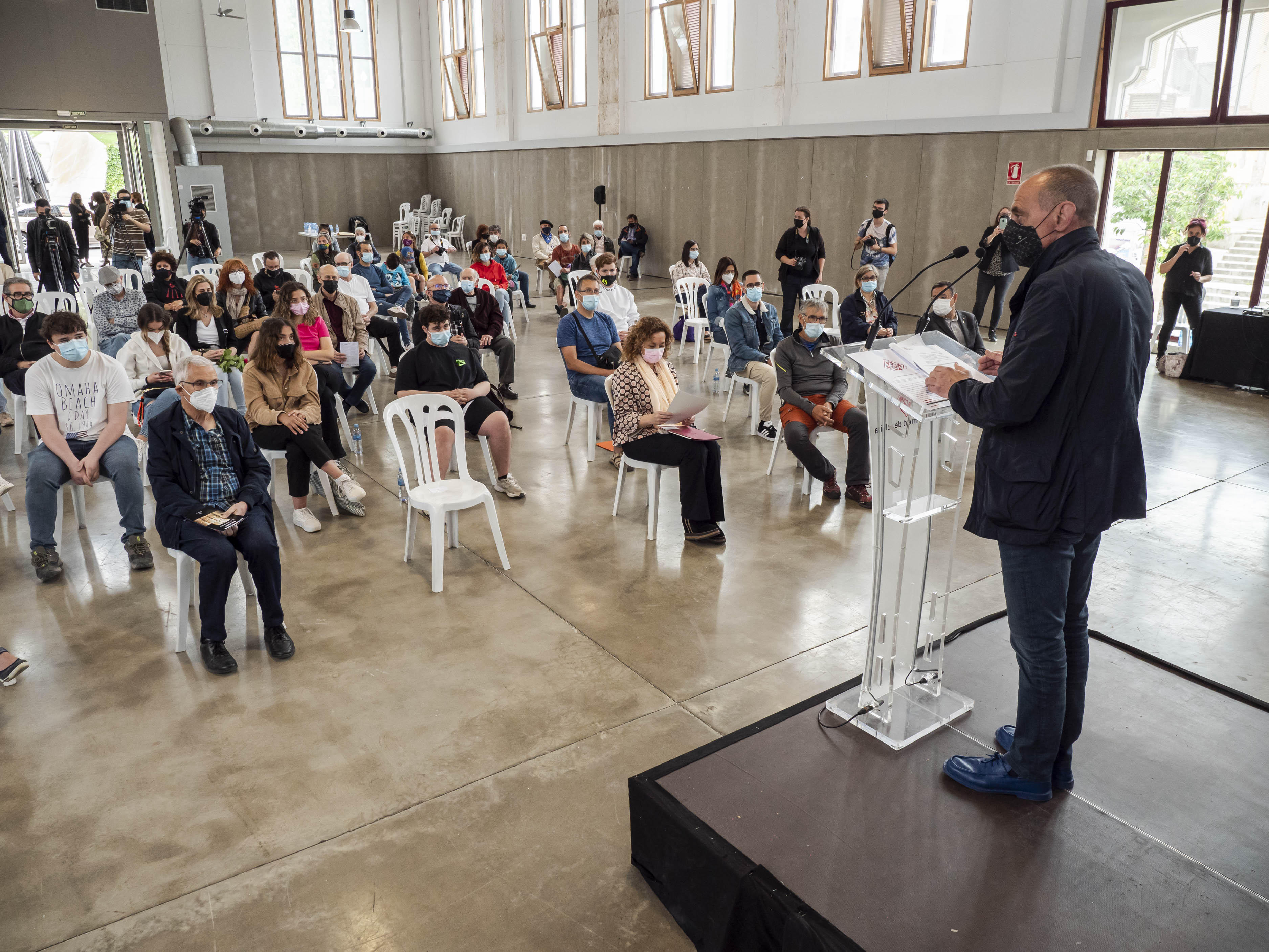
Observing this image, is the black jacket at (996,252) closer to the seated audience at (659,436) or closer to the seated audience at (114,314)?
the seated audience at (659,436)

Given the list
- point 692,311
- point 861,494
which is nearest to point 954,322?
point 861,494

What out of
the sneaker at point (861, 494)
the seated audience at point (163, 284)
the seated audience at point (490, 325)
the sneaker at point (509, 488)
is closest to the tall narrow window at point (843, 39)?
the seated audience at point (490, 325)

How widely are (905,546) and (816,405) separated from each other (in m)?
2.83

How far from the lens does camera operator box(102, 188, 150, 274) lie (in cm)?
1129

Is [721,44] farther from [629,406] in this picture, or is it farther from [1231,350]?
[629,406]

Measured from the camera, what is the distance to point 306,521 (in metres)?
4.84

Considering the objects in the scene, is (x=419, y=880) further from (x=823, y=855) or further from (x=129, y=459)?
(x=129, y=459)

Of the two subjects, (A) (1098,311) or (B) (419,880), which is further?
(B) (419,880)

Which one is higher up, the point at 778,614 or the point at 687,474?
the point at 687,474

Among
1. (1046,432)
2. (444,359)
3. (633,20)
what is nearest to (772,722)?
(1046,432)

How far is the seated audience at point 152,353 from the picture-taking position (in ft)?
17.1

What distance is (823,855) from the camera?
221 centimetres

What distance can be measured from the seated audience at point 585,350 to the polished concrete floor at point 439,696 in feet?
2.85

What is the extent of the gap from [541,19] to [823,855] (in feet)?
60.7
